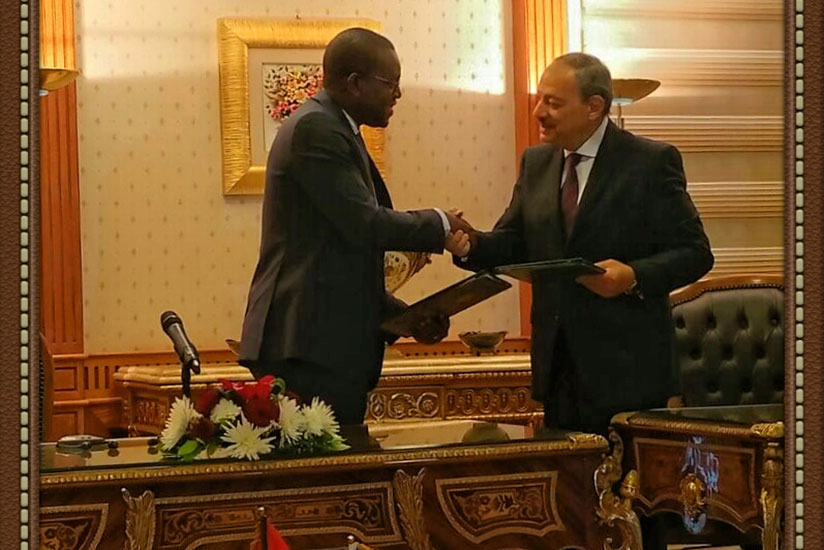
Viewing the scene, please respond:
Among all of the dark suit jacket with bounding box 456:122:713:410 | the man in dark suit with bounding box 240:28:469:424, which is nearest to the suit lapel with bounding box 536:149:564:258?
the dark suit jacket with bounding box 456:122:713:410

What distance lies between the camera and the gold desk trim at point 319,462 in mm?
2596

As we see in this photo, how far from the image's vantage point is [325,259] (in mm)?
3129

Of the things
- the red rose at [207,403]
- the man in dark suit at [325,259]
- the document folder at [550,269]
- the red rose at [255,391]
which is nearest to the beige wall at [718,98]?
the document folder at [550,269]

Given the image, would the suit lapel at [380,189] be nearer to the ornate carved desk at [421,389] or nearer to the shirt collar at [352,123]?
the shirt collar at [352,123]

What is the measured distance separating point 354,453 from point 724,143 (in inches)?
46.4

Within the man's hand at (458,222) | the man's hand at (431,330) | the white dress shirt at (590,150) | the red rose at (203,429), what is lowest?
the red rose at (203,429)

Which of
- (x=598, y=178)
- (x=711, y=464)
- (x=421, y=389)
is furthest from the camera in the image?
(x=598, y=178)

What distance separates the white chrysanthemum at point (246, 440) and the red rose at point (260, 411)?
0.01 m

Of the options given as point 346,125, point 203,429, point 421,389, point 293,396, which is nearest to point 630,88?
point 346,125

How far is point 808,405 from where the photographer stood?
241cm

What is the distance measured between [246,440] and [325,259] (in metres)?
0.55

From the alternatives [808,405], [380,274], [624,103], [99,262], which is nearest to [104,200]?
[99,262]

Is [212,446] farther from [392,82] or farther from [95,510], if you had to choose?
[392,82]

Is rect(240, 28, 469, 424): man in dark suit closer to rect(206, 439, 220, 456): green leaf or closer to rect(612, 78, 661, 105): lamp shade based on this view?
rect(206, 439, 220, 456): green leaf
